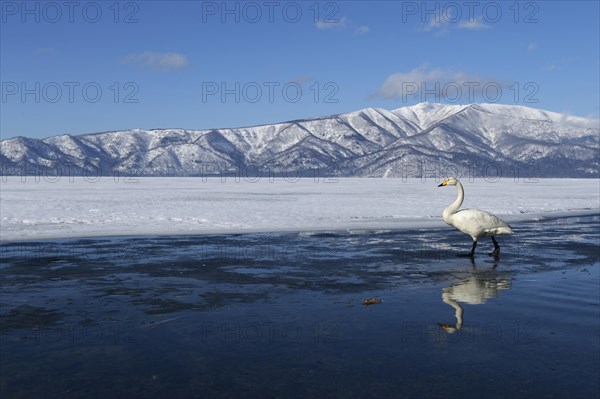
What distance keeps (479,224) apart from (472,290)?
501 centimetres

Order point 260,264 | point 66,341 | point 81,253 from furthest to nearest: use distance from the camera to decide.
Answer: point 81,253, point 260,264, point 66,341

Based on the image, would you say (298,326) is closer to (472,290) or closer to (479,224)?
(472,290)

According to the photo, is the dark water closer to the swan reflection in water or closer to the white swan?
the swan reflection in water

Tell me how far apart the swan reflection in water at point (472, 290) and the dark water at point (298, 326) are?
38 mm

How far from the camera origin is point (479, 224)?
14.4 metres

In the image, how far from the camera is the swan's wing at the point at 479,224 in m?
14.4

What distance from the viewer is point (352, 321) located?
7.59 meters

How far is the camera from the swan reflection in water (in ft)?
26.8

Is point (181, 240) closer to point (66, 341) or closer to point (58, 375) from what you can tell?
point (66, 341)

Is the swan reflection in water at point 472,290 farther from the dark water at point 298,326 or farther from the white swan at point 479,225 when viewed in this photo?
the white swan at point 479,225

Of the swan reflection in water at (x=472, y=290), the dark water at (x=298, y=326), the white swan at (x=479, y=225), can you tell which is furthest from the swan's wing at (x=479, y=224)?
the swan reflection in water at (x=472, y=290)

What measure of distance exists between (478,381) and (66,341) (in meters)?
4.61

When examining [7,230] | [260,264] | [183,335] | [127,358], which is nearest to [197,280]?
[260,264]

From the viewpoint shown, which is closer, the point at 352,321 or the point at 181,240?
the point at 352,321
